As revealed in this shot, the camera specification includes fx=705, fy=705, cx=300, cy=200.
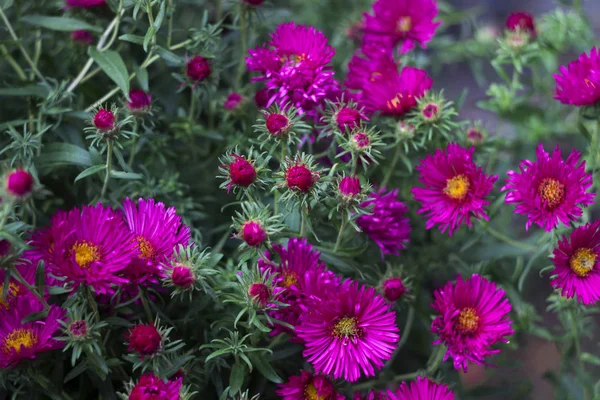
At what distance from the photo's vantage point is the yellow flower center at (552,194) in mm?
735

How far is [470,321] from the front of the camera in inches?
28.6

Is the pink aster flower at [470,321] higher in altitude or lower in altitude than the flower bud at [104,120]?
lower

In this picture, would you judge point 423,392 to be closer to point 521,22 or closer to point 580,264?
point 580,264

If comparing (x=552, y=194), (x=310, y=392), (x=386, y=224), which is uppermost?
(x=552, y=194)

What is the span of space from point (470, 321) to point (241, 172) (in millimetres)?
280

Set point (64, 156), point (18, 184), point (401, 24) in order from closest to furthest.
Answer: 1. point (18, 184)
2. point (64, 156)
3. point (401, 24)

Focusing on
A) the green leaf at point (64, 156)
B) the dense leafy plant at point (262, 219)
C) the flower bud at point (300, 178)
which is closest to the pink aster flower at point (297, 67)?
the dense leafy plant at point (262, 219)

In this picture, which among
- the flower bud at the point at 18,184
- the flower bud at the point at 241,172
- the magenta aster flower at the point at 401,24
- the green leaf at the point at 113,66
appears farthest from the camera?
the magenta aster flower at the point at 401,24

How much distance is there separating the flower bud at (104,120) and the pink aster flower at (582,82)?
1.64 ft

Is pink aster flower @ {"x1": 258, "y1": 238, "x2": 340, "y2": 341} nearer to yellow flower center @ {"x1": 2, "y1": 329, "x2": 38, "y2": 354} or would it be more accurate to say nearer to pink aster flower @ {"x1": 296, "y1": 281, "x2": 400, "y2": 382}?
pink aster flower @ {"x1": 296, "y1": 281, "x2": 400, "y2": 382}

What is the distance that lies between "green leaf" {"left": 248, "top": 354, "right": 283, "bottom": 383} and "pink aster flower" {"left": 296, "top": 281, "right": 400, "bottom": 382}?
0.04 meters

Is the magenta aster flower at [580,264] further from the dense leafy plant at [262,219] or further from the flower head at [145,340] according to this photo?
the flower head at [145,340]

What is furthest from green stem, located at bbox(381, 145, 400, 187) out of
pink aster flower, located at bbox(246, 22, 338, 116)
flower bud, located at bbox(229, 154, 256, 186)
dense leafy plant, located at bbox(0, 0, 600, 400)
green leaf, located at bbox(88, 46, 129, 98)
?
green leaf, located at bbox(88, 46, 129, 98)

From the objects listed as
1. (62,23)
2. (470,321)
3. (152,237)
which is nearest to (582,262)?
(470,321)
